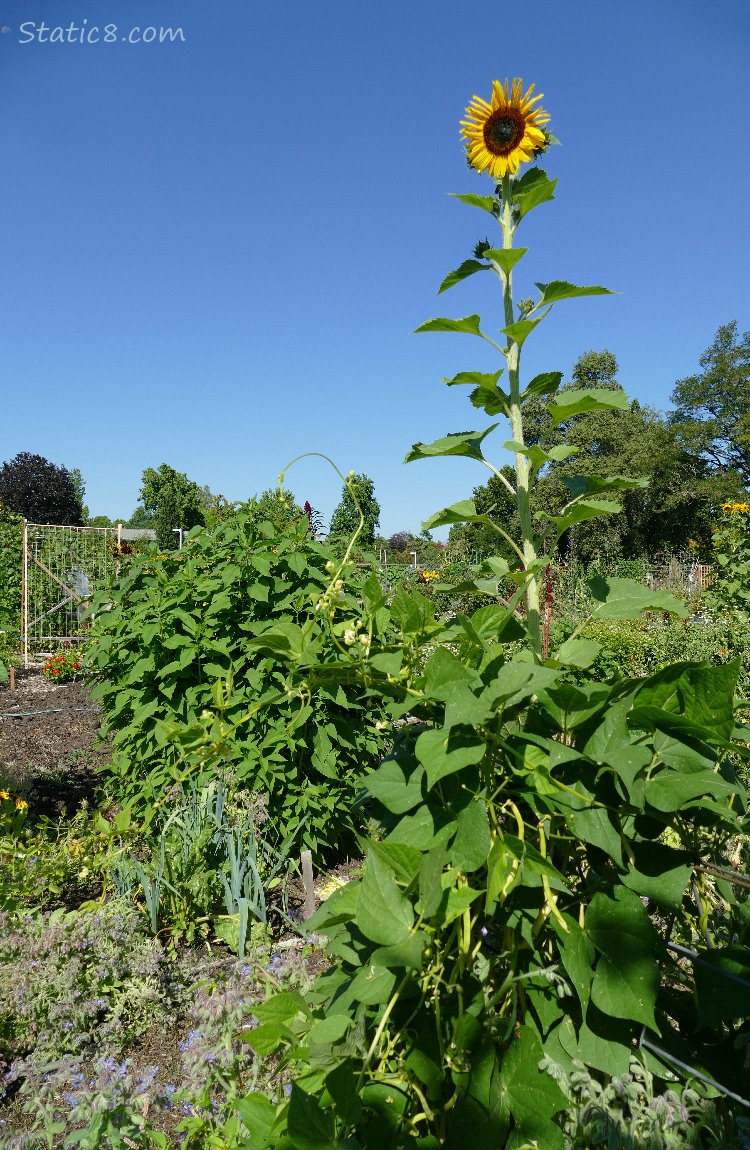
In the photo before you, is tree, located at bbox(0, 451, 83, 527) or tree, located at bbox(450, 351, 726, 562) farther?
tree, located at bbox(0, 451, 83, 527)

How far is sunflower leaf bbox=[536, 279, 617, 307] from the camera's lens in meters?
1.06

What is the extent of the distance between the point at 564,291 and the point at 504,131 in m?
0.48

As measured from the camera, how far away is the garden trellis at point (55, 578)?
42.5 ft

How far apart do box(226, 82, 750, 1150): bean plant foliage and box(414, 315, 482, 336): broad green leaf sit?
0.36 m

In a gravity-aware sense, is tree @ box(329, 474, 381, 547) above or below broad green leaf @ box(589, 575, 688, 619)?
above

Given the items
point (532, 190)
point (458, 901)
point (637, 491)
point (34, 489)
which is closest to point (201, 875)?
point (458, 901)

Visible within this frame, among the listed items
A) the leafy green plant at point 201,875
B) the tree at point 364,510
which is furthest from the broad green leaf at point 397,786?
the tree at point 364,510

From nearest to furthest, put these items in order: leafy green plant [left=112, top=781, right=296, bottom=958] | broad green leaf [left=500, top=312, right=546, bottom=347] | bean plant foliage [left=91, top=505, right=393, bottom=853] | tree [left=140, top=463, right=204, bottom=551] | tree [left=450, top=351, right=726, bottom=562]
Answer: broad green leaf [left=500, top=312, right=546, bottom=347]
leafy green plant [left=112, top=781, right=296, bottom=958]
bean plant foliage [left=91, top=505, right=393, bottom=853]
tree [left=450, top=351, right=726, bottom=562]
tree [left=140, top=463, right=204, bottom=551]

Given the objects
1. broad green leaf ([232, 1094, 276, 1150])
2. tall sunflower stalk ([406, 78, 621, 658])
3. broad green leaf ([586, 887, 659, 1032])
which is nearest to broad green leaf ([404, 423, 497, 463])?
tall sunflower stalk ([406, 78, 621, 658])

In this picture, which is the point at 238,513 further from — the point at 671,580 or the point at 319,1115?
the point at 671,580

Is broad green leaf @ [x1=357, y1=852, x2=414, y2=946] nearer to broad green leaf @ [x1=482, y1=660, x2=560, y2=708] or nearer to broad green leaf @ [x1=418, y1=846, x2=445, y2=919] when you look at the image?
broad green leaf @ [x1=418, y1=846, x2=445, y2=919]

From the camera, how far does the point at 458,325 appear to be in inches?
43.3

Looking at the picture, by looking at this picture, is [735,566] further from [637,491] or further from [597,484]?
[637,491]

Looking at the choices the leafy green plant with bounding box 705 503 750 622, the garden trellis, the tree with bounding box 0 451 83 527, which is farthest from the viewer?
the tree with bounding box 0 451 83 527
